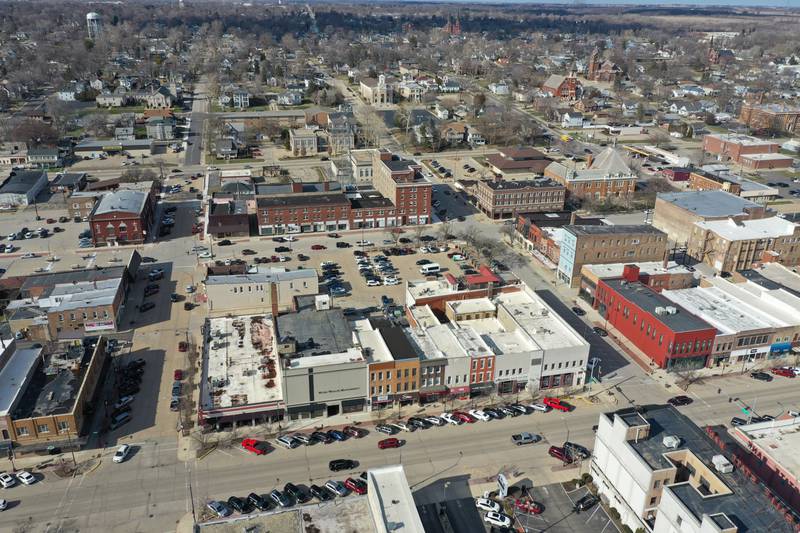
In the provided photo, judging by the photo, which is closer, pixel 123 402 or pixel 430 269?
pixel 123 402

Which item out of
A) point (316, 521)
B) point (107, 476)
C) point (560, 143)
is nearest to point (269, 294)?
point (107, 476)

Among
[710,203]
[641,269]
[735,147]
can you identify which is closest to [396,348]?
[641,269]

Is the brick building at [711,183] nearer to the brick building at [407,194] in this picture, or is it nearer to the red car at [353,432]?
the brick building at [407,194]

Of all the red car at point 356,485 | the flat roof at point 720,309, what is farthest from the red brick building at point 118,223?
the flat roof at point 720,309

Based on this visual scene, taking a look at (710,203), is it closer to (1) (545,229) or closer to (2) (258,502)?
(1) (545,229)

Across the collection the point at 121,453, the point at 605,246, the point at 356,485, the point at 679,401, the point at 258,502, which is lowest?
the point at 679,401

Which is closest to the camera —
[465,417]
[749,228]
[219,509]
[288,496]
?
[219,509]

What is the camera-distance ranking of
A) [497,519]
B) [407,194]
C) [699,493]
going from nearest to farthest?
[699,493] < [497,519] < [407,194]

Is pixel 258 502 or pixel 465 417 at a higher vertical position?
pixel 258 502
